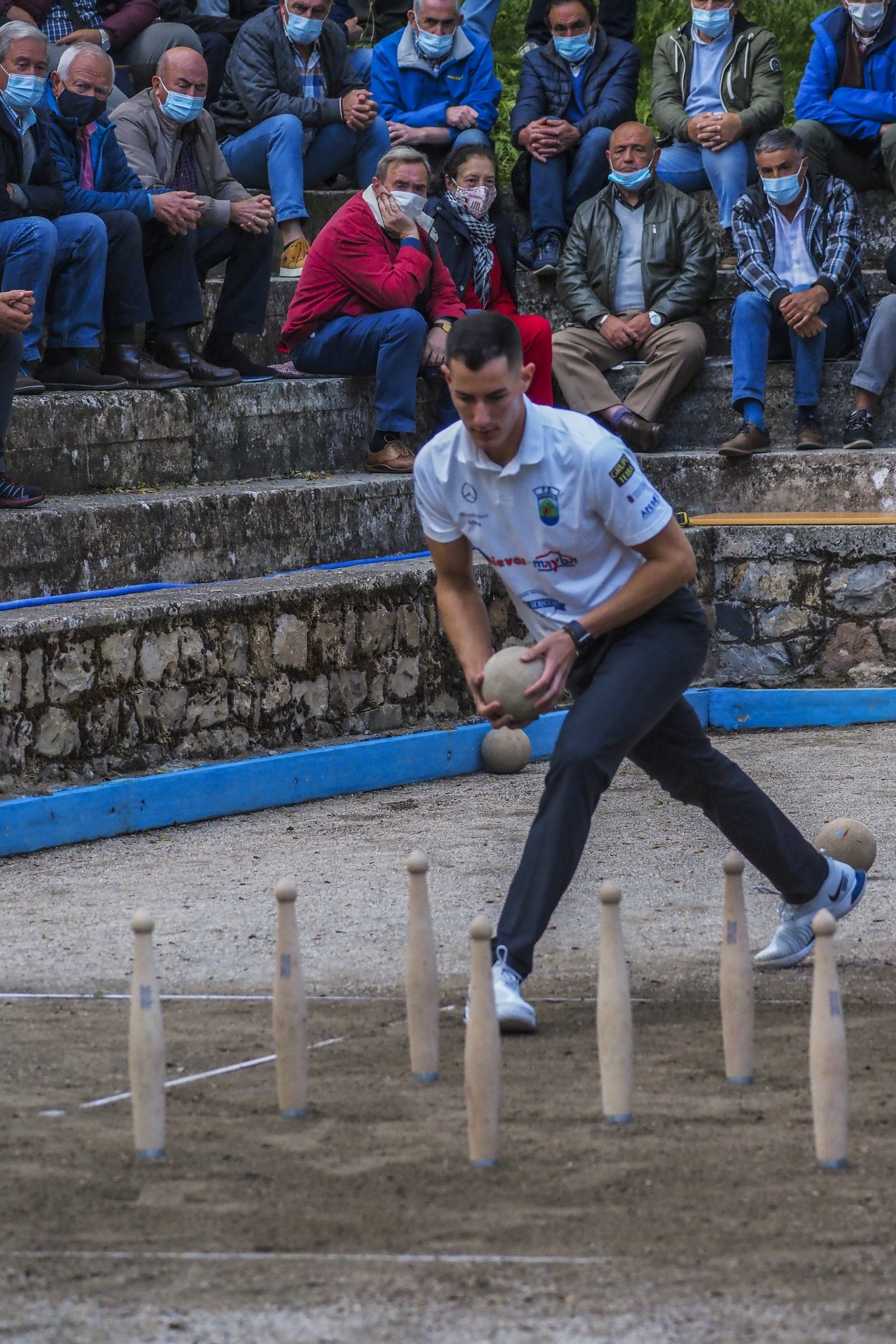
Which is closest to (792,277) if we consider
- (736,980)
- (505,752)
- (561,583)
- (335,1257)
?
(505,752)

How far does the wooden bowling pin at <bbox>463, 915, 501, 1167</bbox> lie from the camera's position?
3.93m

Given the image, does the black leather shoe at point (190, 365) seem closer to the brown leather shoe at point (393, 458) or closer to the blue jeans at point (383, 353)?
the blue jeans at point (383, 353)

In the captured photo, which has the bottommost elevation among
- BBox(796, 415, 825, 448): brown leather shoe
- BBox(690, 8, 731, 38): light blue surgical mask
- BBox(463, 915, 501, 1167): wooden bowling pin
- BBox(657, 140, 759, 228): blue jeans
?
BBox(796, 415, 825, 448): brown leather shoe

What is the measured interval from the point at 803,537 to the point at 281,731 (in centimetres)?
331

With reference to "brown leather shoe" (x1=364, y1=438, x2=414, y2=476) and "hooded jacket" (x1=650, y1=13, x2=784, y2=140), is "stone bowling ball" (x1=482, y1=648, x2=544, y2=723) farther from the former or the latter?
"hooded jacket" (x1=650, y1=13, x2=784, y2=140)

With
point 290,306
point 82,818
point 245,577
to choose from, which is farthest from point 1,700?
point 290,306

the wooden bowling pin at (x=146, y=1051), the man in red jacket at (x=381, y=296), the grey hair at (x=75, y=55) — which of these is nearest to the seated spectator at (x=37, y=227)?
Result: the grey hair at (x=75, y=55)

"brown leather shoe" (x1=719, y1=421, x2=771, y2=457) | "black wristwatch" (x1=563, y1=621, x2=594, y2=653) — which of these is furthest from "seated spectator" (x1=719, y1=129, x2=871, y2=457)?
"black wristwatch" (x1=563, y1=621, x2=594, y2=653)

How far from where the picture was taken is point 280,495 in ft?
32.1

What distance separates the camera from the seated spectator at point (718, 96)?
11906 mm

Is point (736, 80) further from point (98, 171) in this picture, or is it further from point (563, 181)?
point (98, 171)

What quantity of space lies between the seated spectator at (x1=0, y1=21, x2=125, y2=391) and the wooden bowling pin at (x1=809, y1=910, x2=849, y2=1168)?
6.50 metres

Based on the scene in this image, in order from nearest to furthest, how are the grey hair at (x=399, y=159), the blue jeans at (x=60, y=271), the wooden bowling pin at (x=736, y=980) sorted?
the wooden bowling pin at (x=736, y=980), the blue jeans at (x=60, y=271), the grey hair at (x=399, y=159)

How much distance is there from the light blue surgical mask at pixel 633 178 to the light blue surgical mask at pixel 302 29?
2.12 metres
